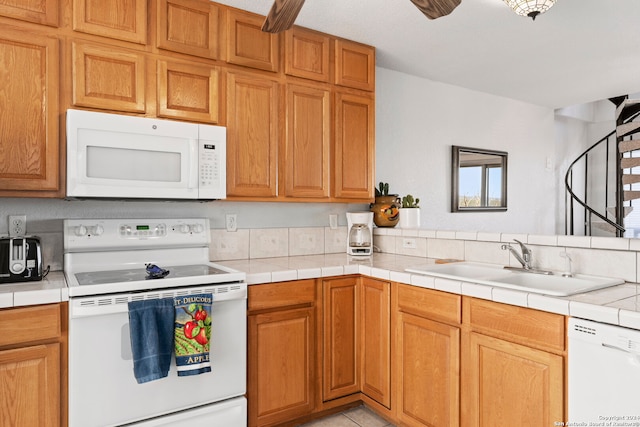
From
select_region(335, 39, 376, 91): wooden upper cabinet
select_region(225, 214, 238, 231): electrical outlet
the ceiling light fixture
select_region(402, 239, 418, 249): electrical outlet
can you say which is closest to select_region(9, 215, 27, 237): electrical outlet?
select_region(225, 214, 238, 231): electrical outlet

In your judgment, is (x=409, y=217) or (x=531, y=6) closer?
(x=531, y=6)

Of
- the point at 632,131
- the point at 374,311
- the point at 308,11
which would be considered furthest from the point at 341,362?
the point at 632,131

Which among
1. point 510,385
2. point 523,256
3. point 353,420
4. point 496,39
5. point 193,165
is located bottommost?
point 353,420

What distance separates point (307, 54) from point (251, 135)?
2.22 feet

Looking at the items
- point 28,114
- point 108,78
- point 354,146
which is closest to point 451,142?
point 354,146

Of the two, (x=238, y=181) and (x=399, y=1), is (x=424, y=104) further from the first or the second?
(x=238, y=181)

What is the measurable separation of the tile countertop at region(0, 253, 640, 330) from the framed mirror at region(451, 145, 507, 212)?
57.7 inches

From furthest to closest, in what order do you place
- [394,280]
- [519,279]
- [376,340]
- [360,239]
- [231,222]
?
[360,239], [231,222], [376,340], [394,280], [519,279]

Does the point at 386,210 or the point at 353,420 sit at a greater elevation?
the point at 386,210

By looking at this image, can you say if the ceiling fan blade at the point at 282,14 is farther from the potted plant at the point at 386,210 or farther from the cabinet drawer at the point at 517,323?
the potted plant at the point at 386,210

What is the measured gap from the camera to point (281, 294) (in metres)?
2.22

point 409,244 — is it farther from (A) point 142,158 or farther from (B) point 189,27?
(B) point 189,27

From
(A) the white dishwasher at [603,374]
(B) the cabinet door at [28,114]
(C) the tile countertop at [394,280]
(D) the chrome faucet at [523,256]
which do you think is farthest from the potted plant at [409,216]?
(B) the cabinet door at [28,114]

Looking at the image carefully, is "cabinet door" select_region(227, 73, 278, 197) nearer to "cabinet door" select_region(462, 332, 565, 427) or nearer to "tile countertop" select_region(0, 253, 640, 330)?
"tile countertop" select_region(0, 253, 640, 330)
